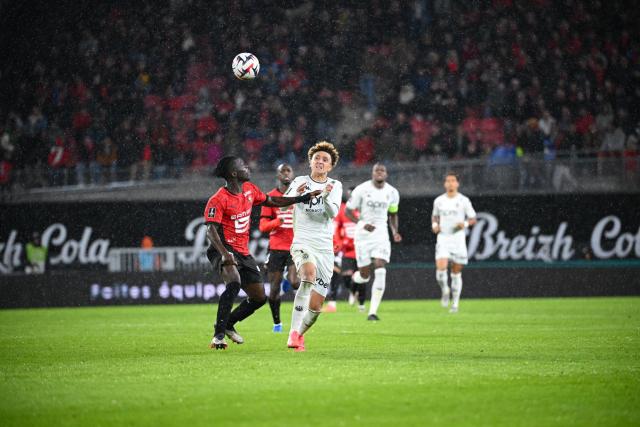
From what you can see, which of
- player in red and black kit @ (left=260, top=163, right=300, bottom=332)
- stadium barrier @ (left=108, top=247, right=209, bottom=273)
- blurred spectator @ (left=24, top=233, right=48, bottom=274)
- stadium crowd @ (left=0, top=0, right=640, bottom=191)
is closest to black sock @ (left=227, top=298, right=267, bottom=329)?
player in red and black kit @ (left=260, top=163, right=300, bottom=332)

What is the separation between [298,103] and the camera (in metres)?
30.2

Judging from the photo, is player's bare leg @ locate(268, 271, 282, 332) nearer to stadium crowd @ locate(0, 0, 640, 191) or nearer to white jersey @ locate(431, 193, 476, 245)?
white jersey @ locate(431, 193, 476, 245)

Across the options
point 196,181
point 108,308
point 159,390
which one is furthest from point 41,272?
point 159,390

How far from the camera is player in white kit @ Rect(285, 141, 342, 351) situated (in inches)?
440

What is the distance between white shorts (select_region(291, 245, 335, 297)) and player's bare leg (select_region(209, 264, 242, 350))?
2.60 ft

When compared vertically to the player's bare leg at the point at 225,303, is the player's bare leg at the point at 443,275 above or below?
below

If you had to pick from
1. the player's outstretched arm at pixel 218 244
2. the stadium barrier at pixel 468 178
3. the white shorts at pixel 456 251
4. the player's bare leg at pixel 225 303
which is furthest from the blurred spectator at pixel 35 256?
the player's outstretched arm at pixel 218 244

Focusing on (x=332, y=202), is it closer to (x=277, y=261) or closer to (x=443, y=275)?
(x=277, y=261)

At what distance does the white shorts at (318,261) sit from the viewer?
441 inches

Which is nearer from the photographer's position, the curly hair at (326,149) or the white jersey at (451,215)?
the curly hair at (326,149)

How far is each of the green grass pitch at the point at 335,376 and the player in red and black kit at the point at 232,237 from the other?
17.0 inches

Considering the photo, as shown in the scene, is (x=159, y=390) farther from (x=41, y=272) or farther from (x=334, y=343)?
(x=41, y=272)

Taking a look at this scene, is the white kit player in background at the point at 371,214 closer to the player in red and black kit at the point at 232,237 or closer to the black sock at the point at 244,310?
the black sock at the point at 244,310

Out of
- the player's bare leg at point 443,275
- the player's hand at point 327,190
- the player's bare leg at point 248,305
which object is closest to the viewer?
the player's hand at point 327,190
